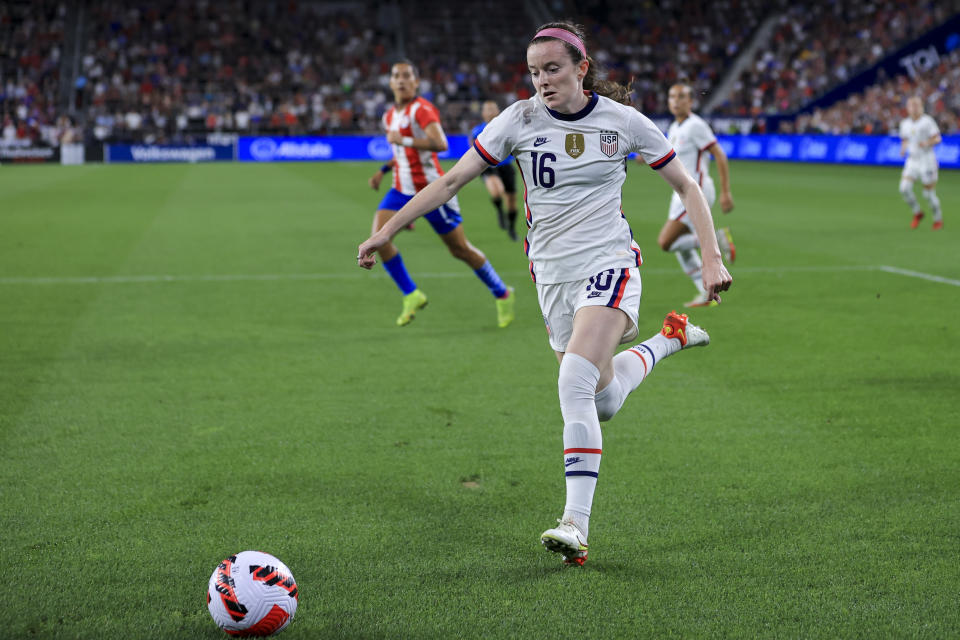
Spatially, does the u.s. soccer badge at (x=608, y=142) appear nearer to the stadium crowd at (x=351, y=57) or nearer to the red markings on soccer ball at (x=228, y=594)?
the red markings on soccer ball at (x=228, y=594)

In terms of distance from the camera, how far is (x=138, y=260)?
1345cm

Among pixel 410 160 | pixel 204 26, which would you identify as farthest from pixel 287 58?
pixel 410 160

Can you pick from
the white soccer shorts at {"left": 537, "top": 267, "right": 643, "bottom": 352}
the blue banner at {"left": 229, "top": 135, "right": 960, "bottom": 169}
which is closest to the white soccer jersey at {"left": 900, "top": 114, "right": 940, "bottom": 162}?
the blue banner at {"left": 229, "top": 135, "right": 960, "bottom": 169}

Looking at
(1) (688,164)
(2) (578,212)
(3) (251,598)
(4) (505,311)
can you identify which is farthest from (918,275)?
(3) (251,598)

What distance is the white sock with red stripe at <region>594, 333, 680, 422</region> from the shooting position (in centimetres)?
459

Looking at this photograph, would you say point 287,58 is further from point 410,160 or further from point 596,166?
point 596,166

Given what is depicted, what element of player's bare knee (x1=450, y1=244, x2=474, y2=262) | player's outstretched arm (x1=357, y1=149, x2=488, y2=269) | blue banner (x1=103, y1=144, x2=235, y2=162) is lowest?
blue banner (x1=103, y1=144, x2=235, y2=162)

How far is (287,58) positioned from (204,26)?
460 centimetres

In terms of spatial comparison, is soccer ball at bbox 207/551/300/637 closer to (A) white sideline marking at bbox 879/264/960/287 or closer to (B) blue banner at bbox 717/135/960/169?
(A) white sideline marking at bbox 879/264/960/287

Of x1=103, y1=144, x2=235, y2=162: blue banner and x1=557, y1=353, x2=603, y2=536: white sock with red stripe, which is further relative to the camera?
x1=103, y1=144, x2=235, y2=162: blue banner

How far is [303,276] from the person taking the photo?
12.1 metres

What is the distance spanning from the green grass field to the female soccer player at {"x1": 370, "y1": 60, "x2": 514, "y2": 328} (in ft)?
0.99

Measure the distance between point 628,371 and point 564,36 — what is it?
1633mm

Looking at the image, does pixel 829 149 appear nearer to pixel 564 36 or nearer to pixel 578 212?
pixel 578 212
